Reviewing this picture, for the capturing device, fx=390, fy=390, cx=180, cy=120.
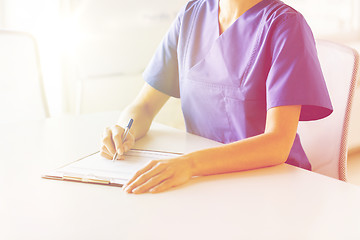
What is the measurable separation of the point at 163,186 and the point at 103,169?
17 cm

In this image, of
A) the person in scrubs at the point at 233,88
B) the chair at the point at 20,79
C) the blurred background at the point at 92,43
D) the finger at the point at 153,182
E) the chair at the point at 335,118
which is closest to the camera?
the finger at the point at 153,182

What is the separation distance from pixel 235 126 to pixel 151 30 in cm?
169

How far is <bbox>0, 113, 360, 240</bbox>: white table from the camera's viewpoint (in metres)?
0.62

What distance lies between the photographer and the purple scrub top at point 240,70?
0.95 meters

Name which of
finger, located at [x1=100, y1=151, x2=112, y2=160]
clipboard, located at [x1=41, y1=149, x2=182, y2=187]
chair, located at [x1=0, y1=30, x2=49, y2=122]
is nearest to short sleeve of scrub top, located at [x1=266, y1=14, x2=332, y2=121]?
clipboard, located at [x1=41, y1=149, x2=182, y2=187]

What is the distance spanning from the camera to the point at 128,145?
99 cm

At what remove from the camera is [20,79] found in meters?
1.50

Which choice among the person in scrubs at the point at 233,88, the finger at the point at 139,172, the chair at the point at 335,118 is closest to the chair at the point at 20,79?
the person in scrubs at the point at 233,88

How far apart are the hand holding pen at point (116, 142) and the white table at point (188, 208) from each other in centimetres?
11

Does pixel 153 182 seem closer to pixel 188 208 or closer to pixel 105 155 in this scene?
pixel 188 208

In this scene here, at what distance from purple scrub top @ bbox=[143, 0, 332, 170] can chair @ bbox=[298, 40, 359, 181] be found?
0.25ft

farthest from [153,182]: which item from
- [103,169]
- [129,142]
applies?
[129,142]

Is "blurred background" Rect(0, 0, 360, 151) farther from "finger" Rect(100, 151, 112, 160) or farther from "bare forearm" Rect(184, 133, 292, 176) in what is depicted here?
"bare forearm" Rect(184, 133, 292, 176)

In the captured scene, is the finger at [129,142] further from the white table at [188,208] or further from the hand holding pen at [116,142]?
the white table at [188,208]
